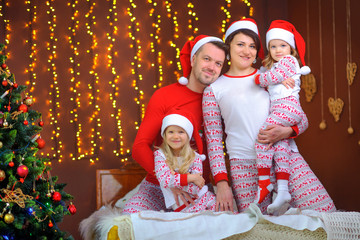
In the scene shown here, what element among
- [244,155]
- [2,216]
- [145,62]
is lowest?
[2,216]

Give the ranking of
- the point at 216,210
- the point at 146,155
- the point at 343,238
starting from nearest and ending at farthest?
the point at 343,238
the point at 216,210
the point at 146,155

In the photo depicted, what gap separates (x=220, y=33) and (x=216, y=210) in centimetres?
240

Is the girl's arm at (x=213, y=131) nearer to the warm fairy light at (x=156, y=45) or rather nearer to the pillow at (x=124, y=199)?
the pillow at (x=124, y=199)

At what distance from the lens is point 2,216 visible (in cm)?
195

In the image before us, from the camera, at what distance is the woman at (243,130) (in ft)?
8.49

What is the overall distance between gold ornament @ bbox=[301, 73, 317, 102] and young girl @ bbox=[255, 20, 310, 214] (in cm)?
149

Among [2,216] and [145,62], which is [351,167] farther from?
[2,216]

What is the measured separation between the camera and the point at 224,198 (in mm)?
2635

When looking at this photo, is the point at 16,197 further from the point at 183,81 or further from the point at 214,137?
the point at 183,81

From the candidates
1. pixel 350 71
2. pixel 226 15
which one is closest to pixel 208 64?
pixel 350 71

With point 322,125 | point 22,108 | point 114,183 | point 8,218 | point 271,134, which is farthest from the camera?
point 114,183

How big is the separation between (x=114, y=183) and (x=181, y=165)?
1580 mm

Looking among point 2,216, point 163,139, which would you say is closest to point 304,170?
point 163,139

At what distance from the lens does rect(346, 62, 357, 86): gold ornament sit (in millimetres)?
3476
